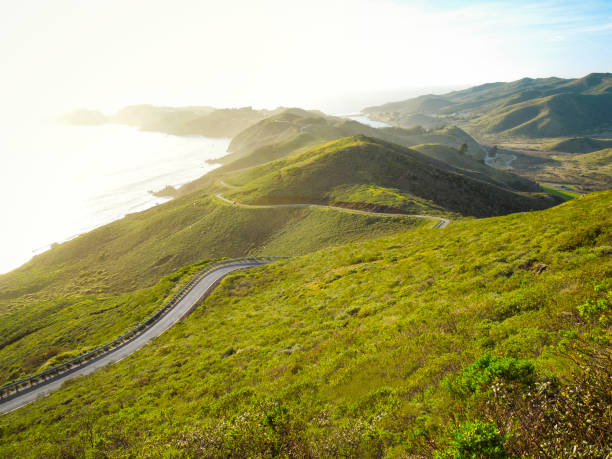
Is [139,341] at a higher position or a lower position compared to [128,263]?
lower

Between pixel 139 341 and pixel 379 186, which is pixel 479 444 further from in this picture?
pixel 379 186

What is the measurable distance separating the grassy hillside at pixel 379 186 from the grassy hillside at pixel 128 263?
304 inches

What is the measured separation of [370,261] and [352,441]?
2389 centimetres

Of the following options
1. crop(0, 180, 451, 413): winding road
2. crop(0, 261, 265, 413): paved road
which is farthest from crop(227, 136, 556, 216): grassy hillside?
crop(0, 261, 265, 413): paved road

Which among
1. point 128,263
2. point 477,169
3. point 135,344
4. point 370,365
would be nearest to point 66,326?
point 135,344

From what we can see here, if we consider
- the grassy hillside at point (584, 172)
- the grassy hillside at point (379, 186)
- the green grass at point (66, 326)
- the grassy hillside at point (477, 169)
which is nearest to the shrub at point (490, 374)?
the green grass at point (66, 326)

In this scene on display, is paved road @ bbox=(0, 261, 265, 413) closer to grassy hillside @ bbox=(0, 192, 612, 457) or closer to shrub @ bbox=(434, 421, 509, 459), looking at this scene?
grassy hillside @ bbox=(0, 192, 612, 457)

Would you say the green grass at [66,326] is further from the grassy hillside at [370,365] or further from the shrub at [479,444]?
the shrub at [479,444]

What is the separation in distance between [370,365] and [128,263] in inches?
3099

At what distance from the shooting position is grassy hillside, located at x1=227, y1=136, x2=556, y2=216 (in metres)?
64.3

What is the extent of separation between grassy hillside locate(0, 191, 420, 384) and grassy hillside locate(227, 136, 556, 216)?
7.72 meters

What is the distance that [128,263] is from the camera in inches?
2813

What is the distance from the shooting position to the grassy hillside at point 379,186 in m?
64.3

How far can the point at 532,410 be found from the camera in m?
5.42
